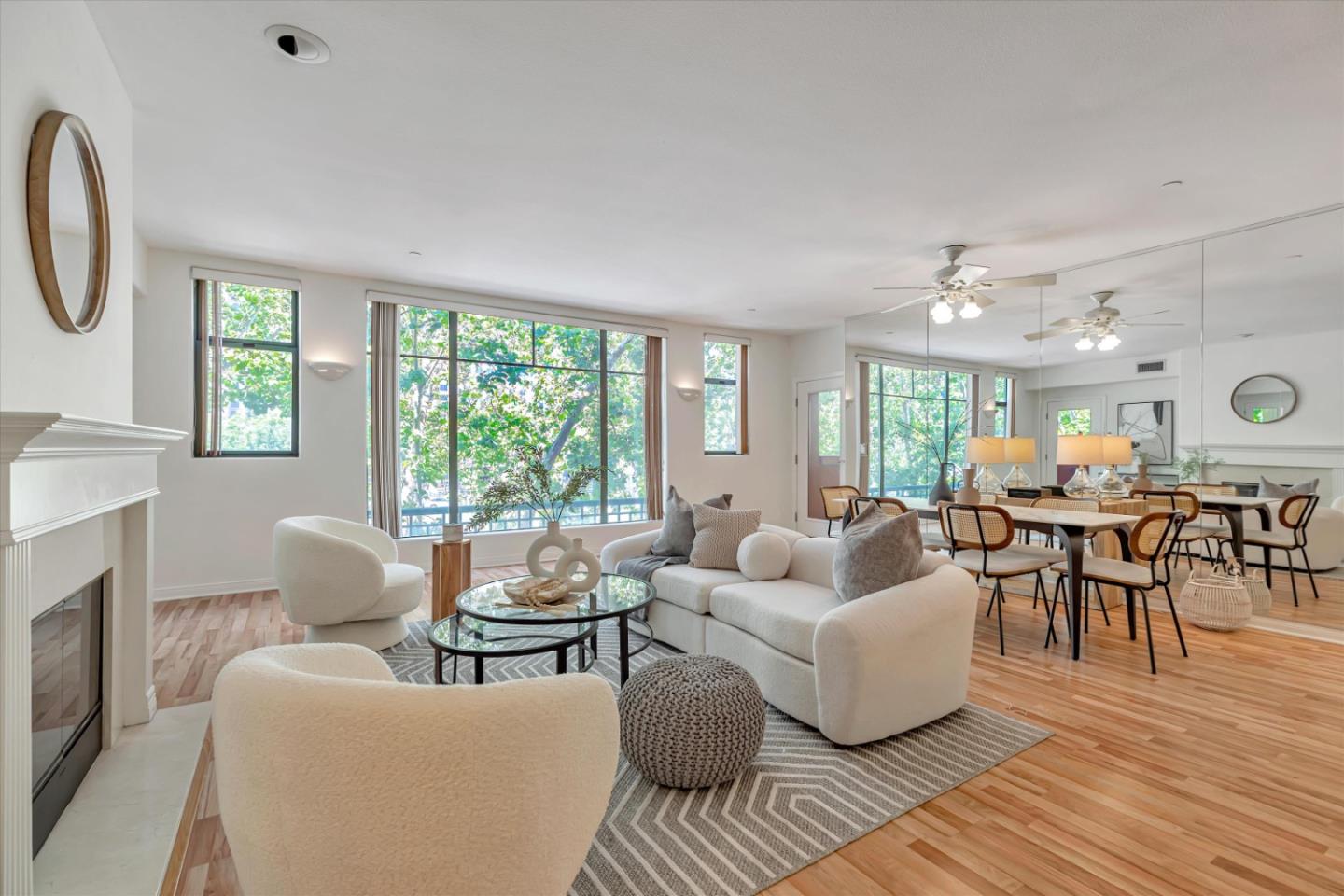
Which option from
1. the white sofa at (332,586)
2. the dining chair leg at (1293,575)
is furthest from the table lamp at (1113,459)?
the white sofa at (332,586)

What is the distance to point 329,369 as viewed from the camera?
16.8ft

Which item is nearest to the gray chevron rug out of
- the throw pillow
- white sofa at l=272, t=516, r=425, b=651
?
the throw pillow

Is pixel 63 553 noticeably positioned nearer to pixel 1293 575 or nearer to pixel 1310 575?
pixel 1293 575

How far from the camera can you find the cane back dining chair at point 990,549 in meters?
3.62

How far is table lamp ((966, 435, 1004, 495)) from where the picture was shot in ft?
17.2

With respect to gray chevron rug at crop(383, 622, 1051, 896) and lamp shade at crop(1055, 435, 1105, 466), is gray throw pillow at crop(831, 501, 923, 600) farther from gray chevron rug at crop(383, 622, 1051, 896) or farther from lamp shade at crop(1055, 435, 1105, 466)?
lamp shade at crop(1055, 435, 1105, 466)

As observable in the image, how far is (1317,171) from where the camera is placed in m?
3.17

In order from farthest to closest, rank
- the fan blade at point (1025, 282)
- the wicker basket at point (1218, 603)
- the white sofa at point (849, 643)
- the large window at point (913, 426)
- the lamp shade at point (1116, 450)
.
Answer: the large window at point (913, 426) < the lamp shade at point (1116, 450) < the fan blade at point (1025, 282) < the wicker basket at point (1218, 603) < the white sofa at point (849, 643)

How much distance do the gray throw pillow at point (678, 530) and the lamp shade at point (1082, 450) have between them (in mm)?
2866

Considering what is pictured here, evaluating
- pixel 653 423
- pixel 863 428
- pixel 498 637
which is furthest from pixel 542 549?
pixel 863 428

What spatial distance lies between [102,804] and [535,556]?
1716 millimetres

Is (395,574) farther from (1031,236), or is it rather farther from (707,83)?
(1031,236)

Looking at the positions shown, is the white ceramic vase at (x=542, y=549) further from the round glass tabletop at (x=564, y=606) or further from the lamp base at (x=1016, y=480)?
the lamp base at (x=1016, y=480)

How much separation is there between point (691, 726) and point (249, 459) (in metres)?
4.57
